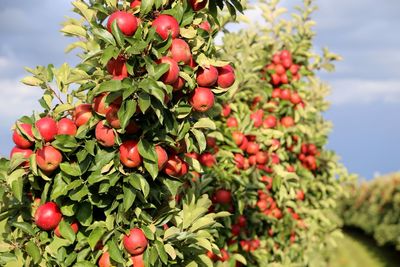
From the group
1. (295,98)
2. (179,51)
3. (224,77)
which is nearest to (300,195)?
(295,98)

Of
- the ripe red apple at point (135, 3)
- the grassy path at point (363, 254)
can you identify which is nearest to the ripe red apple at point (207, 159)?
the ripe red apple at point (135, 3)

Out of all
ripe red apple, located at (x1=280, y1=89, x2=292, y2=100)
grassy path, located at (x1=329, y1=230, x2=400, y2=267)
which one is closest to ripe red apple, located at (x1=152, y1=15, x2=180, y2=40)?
ripe red apple, located at (x1=280, y1=89, x2=292, y2=100)

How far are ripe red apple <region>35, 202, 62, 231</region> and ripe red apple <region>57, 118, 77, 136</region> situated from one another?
42 centimetres

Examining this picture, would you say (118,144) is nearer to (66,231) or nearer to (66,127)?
(66,127)

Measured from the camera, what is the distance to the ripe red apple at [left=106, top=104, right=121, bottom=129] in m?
2.76

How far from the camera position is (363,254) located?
1434 centimetres

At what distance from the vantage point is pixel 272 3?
7.14 m

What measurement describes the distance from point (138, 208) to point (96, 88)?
69 cm

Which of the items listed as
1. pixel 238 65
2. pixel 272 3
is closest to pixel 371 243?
pixel 272 3

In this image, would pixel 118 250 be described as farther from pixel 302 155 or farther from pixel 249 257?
pixel 302 155

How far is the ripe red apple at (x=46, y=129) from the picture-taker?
3.04m

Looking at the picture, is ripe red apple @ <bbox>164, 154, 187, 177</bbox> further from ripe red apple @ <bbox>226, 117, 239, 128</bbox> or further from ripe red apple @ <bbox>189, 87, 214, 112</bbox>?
ripe red apple @ <bbox>226, 117, 239, 128</bbox>

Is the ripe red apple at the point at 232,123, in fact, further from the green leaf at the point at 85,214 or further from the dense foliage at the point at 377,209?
the dense foliage at the point at 377,209

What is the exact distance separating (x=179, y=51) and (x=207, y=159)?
1938 millimetres
